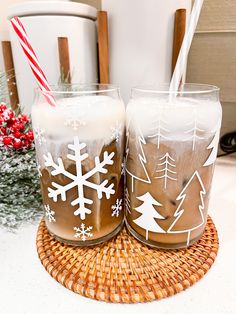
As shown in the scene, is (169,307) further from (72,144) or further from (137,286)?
(72,144)

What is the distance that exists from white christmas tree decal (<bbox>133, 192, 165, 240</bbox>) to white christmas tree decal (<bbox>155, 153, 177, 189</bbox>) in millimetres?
30

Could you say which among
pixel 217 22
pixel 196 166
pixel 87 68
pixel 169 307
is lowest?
pixel 169 307

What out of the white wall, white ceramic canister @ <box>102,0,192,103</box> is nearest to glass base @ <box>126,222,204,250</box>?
white ceramic canister @ <box>102,0,192,103</box>

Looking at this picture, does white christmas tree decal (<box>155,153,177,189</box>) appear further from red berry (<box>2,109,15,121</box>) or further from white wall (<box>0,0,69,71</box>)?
white wall (<box>0,0,69,71</box>)

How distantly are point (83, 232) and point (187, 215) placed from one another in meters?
0.14

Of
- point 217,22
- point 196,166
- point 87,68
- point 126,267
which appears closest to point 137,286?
point 126,267

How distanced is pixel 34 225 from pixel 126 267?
20cm

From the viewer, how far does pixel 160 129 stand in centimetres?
30

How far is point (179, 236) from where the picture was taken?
34cm

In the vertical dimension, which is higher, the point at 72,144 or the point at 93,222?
the point at 72,144

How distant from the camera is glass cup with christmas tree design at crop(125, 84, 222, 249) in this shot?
29 centimetres

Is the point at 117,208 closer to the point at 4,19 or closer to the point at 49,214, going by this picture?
the point at 49,214

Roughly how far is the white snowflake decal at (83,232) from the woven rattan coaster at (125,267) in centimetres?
2

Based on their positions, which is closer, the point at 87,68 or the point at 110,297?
the point at 110,297
